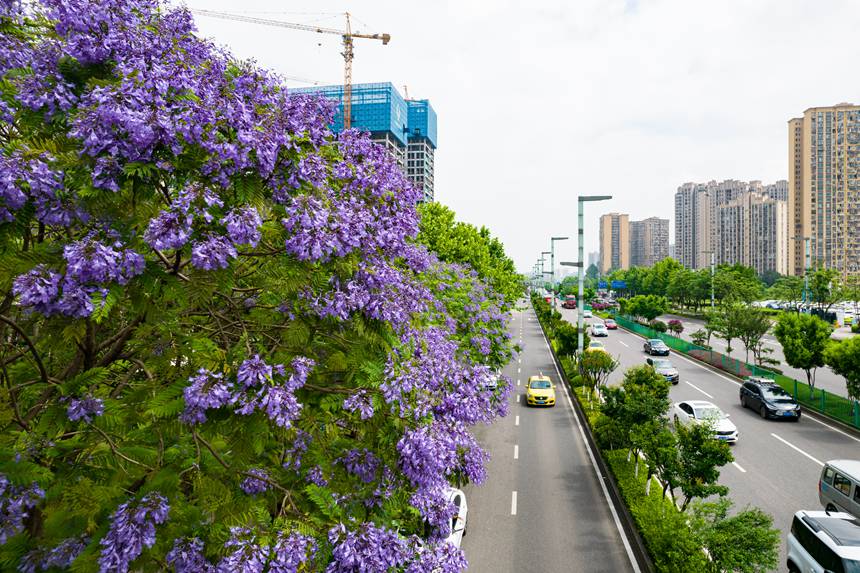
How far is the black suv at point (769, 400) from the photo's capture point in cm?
2238

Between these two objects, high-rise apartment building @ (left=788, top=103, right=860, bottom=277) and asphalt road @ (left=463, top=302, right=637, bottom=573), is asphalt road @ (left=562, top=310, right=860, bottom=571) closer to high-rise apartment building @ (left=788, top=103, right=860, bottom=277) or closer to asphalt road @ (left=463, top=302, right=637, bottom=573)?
asphalt road @ (left=463, top=302, right=637, bottom=573)

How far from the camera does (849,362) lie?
20.1 meters

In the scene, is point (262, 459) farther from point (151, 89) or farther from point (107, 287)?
point (151, 89)

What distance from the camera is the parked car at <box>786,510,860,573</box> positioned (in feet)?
30.1

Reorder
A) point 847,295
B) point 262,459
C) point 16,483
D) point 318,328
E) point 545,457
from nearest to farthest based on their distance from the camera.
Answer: point 16,483 → point 318,328 → point 262,459 → point 545,457 → point 847,295

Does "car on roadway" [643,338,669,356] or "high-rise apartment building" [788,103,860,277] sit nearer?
"car on roadway" [643,338,669,356]

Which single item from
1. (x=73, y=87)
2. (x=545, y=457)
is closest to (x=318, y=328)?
(x=73, y=87)

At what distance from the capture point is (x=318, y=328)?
533 centimetres

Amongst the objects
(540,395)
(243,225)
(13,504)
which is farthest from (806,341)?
(13,504)

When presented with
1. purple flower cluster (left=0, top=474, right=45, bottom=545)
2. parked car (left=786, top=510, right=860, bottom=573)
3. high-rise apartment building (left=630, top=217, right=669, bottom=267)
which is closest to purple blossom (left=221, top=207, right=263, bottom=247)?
purple flower cluster (left=0, top=474, right=45, bottom=545)

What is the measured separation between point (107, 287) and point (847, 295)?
66.6m

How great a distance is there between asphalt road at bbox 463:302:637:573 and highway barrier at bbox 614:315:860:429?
11701mm

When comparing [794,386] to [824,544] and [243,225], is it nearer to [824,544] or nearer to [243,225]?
[824,544]

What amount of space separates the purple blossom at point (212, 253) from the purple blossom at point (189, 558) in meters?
2.56
